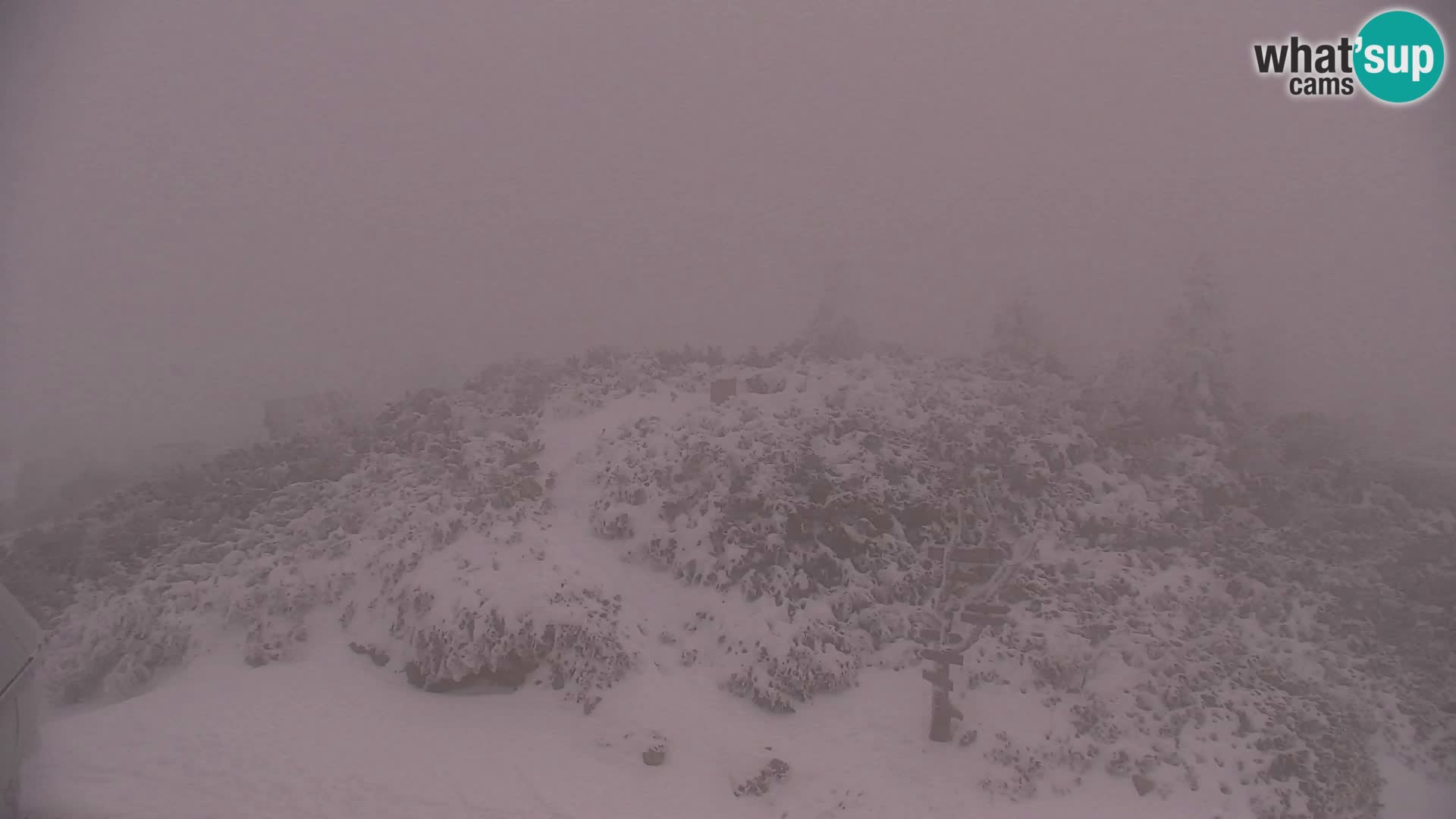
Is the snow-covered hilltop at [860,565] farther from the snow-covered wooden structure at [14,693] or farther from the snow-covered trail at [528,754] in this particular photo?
the snow-covered wooden structure at [14,693]

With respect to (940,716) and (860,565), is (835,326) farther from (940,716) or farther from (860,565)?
(940,716)

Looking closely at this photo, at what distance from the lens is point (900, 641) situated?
11.1 m

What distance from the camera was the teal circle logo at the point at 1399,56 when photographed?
10.3 m

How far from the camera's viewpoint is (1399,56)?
10.7m

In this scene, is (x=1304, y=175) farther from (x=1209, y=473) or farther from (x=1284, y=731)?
(x=1284, y=731)

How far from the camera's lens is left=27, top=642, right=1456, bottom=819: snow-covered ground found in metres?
7.76

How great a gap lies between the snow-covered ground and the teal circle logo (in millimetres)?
11261

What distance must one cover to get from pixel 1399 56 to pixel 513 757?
18.3 metres

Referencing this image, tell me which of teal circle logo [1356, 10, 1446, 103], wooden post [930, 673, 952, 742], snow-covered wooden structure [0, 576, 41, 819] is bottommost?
wooden post [930, 673, 952, 742]

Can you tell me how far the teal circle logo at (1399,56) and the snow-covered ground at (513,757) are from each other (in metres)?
11.3

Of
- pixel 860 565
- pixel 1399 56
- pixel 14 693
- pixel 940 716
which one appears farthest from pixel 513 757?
pixel 1399 56

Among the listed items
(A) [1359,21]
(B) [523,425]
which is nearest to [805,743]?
(B) [523,425]

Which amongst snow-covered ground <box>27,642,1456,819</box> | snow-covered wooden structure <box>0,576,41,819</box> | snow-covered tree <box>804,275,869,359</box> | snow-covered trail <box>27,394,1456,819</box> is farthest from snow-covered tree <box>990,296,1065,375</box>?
snow-covered wooden structure <box>0,576,41,819</box>

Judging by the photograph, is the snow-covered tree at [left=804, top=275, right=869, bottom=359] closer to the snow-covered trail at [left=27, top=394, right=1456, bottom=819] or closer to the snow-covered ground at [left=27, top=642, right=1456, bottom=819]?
the snow-covered trail at [left=27, top=394, right=1456, bottom=819]
